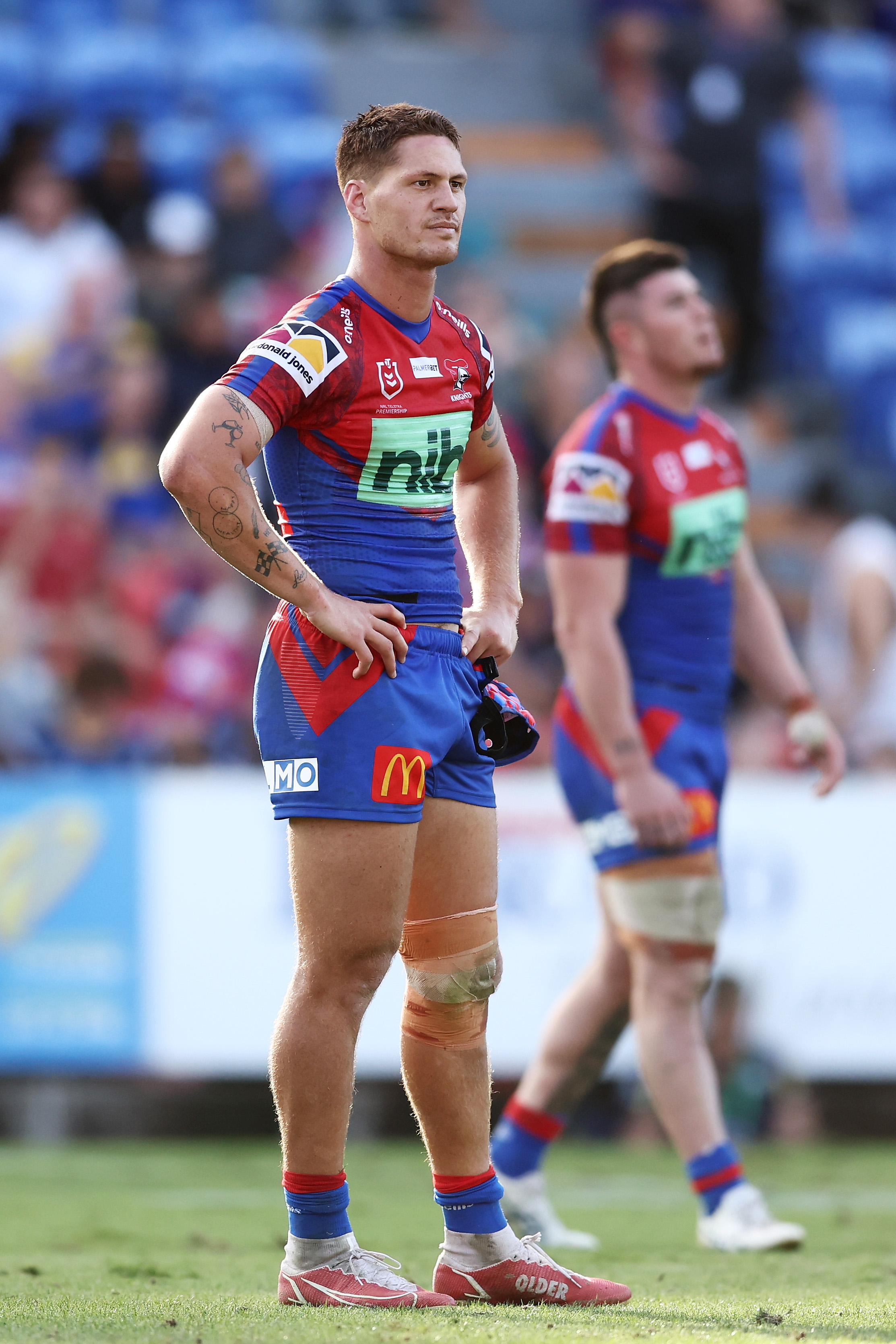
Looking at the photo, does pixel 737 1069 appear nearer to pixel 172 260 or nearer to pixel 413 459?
pixel 413 459

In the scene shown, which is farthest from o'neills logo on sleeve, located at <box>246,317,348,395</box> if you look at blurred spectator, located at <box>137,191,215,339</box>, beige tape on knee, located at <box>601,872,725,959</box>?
blurred spectator, located at <box>137,191,215,339</box>

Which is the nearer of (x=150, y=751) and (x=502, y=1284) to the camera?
(x=502, y=1284)

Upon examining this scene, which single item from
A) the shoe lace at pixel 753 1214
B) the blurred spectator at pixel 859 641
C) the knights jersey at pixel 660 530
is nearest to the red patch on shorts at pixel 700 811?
the knights jersey at pixel 660 530

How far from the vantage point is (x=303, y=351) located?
3590 mm

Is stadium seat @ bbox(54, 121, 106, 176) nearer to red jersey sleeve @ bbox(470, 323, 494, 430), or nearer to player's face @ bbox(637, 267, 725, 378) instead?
player's face @ bbox(637, 267, 725, 378)

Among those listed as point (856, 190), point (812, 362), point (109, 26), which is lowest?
point (812, 362)

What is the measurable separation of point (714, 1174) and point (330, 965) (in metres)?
1.82

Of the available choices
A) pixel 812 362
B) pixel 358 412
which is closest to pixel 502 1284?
pixel 358 412

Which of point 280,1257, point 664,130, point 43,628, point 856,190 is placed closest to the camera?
point 280,1257

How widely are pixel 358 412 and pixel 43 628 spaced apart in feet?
20.5

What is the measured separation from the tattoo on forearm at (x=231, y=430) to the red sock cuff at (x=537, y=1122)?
2.54m

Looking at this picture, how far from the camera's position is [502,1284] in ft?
12.2

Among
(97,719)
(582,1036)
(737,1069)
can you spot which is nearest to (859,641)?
(737,1069)

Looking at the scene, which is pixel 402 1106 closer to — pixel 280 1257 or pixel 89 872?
pixel 89 872
